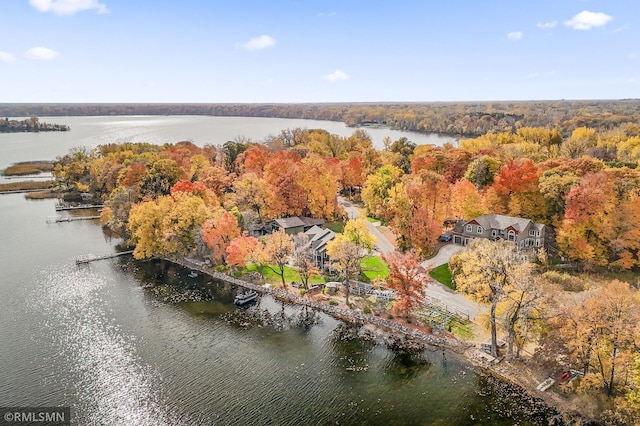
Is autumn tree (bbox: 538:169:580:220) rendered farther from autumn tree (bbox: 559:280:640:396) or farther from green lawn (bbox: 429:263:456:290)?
autumn tree (bbox: 559:280:640:396)

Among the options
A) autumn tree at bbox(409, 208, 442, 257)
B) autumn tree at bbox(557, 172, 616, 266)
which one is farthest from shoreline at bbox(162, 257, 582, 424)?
autumn tree at bbox(557, 172, 616, 266)

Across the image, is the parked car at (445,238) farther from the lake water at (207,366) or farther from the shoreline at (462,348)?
the lake water at (207,366)

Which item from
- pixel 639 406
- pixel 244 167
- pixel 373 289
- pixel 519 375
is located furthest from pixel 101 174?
pixel 639 406

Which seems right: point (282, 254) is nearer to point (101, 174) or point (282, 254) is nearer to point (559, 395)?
point (559, 395)

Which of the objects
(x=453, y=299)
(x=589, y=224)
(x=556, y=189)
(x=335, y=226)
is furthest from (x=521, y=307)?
(x=335, y=226)

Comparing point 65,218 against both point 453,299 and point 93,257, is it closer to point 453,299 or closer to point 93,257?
point 93,257

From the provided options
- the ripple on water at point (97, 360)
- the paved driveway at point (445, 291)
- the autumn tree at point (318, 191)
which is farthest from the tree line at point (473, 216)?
the ripple on water at point (97, 360)
